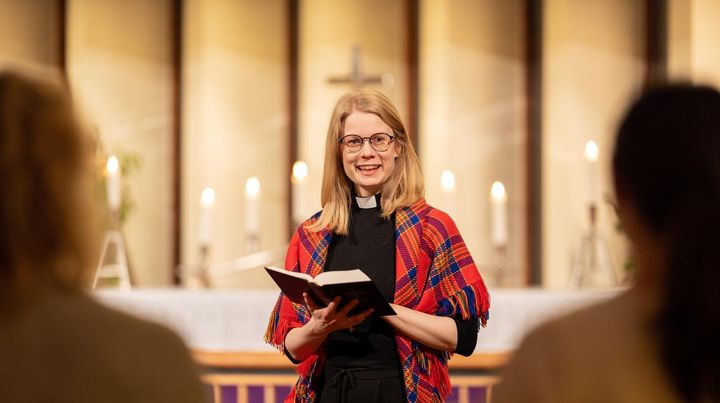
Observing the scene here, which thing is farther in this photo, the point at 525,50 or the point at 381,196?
the point at 525,50

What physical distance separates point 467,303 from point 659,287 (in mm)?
1216

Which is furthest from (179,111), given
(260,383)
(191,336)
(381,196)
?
(381,196)

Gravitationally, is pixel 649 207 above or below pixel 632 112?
below

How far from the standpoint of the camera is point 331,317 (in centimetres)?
226

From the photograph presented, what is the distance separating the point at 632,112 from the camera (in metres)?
1.22

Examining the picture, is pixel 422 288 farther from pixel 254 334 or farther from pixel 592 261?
pixel 592 261

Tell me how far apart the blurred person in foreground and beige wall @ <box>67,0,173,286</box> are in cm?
538

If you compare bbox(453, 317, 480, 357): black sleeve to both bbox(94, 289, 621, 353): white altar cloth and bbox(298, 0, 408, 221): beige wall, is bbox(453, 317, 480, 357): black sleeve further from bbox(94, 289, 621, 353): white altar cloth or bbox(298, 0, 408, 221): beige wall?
bbox(298, 0, 408, 221): beige wall

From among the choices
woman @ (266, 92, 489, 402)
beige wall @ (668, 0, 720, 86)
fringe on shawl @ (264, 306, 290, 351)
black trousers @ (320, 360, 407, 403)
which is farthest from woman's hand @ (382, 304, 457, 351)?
beige wall @ (668, 0, 720, 86)

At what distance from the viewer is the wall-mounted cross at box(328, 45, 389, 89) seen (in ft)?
19.1

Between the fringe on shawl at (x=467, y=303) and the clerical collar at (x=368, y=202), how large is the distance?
1.06 feet

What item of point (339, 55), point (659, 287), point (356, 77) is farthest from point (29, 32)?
point (659, 287)

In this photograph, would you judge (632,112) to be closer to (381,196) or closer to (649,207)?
(649,207)

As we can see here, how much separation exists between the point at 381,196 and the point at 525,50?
396 centimetres
